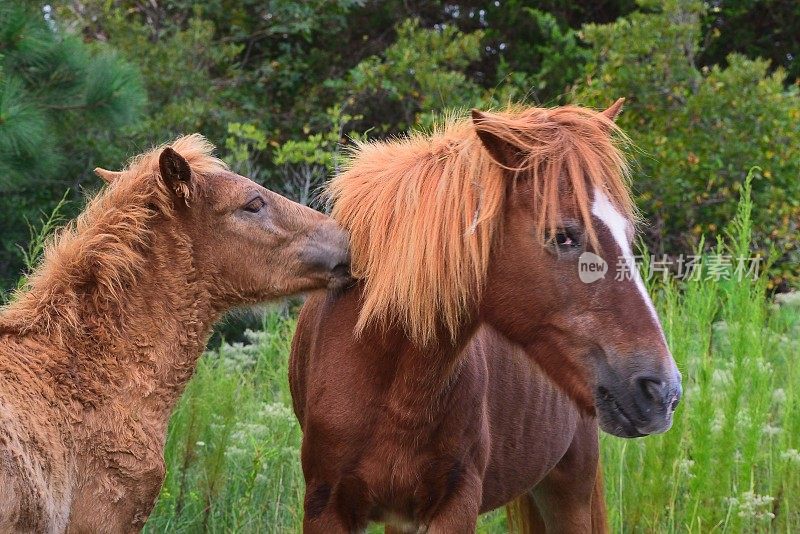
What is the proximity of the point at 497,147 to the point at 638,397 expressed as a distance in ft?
2.99

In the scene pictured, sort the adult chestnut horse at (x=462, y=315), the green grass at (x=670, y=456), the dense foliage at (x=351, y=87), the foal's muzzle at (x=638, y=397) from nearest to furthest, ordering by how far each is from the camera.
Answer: the foal's muzzle at (x=638, y=397)
the adult chestnut horse at (x=462, y=315)
the green grass at (x=670, y=456)
the dense foliage at (x=351, y=87)

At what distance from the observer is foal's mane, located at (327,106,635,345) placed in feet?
11.0

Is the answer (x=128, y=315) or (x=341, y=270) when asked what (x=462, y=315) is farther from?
(x=128, y=315)

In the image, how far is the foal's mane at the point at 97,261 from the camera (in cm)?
339

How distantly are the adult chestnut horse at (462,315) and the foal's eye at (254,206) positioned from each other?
32 centimetres

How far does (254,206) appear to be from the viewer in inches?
143

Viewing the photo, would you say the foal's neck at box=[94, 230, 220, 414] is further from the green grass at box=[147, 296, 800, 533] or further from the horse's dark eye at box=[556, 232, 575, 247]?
the green grass at box=[147, 296, 800, 533]

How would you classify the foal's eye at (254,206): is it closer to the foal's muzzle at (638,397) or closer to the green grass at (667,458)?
the foal's muzzle at (638,397)

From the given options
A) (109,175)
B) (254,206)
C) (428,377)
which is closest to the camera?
(428,377)

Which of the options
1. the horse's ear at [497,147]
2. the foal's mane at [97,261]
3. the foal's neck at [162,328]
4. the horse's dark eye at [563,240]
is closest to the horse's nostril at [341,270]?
the foal's neck at [162,328]

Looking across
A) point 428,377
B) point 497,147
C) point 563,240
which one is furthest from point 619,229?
point 428,377

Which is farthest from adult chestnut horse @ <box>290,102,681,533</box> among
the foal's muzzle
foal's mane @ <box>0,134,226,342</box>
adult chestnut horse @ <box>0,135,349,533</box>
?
foal's mane @ <box>0,134,226,342</box>

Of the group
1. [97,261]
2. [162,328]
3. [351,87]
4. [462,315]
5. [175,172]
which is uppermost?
[175,172]

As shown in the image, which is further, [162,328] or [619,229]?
[162,328]
